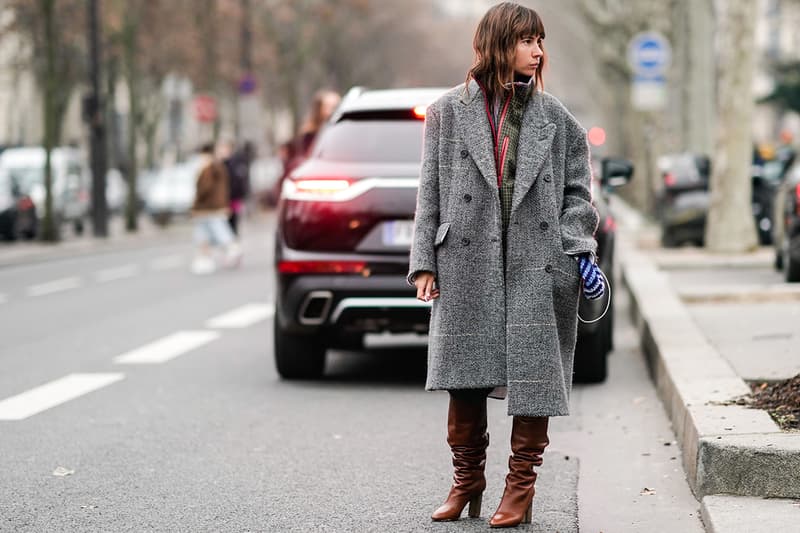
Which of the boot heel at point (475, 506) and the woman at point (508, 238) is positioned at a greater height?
the woman at point (508, 238)

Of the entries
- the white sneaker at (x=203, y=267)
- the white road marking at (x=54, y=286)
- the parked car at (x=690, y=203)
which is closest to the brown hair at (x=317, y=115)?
the white road marking at (x=54, y=286)

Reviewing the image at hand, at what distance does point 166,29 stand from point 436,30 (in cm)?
5491

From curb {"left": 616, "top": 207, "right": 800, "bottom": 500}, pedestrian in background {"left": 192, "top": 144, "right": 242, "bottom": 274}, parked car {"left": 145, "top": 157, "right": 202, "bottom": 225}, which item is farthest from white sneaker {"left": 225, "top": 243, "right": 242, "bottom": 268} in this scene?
parked car {"left": 145, "top": 157, "right": 202, "bottom": 225}

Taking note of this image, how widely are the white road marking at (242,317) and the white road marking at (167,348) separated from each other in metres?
0.68

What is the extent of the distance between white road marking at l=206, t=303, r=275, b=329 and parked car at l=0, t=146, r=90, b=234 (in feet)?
58.9

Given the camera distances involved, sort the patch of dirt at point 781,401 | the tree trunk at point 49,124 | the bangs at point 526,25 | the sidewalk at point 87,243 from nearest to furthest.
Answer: the bangs at point 526,25 < the patch of dirt at point 781,401 < the sidewalk at point 87,243 < the tree trunk at point 49,124

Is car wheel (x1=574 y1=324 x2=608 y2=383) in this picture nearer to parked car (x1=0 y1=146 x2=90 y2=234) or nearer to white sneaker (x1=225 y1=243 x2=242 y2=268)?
white sneaker (x1=225 y1=243 x2=242 y2=268)

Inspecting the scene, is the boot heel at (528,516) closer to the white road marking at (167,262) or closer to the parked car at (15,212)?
the white road marking at (167,262)

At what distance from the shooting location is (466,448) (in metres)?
5.72

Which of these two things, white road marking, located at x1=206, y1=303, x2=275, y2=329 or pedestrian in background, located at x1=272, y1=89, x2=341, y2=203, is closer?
white road marking, located at x1=206, y1=303, x2=275, y2=329

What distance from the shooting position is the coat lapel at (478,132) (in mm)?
5543

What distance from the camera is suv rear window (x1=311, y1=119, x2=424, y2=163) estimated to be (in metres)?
9.61

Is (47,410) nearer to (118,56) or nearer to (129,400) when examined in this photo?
(129,400)

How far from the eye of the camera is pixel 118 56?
149 feet
